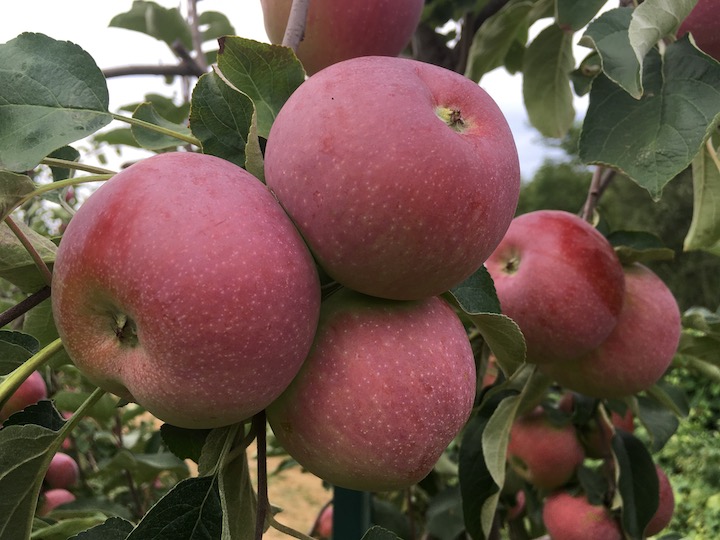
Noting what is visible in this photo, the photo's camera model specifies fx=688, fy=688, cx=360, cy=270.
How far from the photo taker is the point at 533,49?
113 centimetres

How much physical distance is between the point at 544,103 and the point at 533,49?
0.36ft

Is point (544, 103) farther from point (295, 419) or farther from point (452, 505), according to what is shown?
point (295, 419)

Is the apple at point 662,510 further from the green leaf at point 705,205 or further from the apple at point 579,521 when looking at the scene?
the green leaf at point 705,205

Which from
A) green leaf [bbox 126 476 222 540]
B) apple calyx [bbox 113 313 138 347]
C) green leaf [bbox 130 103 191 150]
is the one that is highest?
green leaf [bbox 130 103 191 150]

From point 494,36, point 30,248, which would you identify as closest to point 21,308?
point 30,248

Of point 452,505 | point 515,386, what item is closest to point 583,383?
point 515,386

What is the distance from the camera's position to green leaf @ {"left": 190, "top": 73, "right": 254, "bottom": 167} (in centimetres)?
51

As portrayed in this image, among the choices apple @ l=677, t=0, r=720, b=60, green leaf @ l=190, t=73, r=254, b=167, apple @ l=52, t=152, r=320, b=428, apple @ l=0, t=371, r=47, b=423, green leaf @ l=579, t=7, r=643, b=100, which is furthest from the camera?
apple @ l=0, t=371, r=47, b=423

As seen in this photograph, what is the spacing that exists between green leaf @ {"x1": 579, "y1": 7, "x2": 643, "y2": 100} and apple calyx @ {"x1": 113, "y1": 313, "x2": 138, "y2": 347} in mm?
455

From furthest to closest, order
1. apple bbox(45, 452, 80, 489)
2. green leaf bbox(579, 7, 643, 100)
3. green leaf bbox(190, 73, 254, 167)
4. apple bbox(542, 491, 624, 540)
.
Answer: apple bbox(45, 452, 80, 489) → apple bbox(542, 491, 624, 540) → green leaf bbox(579, 7, 643, 100) → green leaf bbox(190, 73, 254, 167)

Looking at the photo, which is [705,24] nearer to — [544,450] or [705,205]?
[705,205]

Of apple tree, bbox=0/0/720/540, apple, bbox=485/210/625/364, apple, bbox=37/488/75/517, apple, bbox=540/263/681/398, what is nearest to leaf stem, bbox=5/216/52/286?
apple tree, bbox=0/0/720/540

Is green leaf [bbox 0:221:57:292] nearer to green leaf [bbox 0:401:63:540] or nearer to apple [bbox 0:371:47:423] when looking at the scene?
green leaf [bbox 0:401:63:540]

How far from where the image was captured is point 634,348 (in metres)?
0.84
